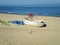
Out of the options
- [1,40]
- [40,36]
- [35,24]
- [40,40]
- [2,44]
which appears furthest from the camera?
→ [35,24]

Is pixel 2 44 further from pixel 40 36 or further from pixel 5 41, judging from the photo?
pixel 40 36

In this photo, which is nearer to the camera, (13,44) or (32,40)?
(13,44)

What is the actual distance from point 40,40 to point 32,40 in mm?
473

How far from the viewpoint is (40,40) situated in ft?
32.6

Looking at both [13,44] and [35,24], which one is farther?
[35,24]

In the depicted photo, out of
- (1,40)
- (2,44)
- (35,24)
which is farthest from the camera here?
(35,24)

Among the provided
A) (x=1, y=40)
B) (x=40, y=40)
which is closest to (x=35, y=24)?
(x=40, y=40)

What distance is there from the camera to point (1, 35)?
407 inches

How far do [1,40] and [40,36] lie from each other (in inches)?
106

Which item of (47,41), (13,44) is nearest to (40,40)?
(47,41)

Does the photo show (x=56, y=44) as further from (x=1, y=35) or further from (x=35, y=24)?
(x=35, y=24)

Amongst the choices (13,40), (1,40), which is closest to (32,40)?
(13,40)

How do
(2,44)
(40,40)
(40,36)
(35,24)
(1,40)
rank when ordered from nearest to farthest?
1. (2,44)
2. (1,40)
3. (40,40)
4. (40,36)
5. (35,24)

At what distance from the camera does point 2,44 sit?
8.68m
